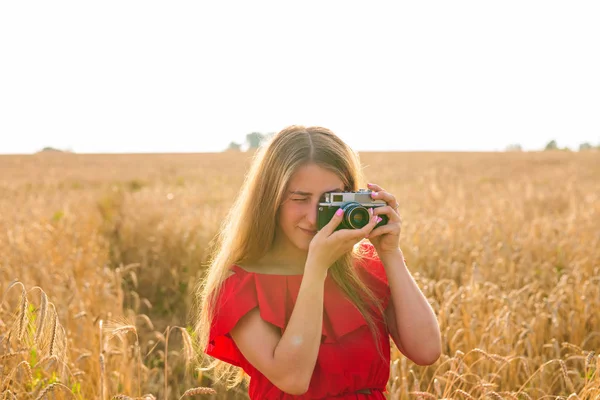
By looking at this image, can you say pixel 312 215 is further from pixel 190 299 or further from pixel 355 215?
pixel 190 299

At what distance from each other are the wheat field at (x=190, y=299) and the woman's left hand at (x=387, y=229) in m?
0.49

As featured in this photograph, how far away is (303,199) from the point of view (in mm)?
1741

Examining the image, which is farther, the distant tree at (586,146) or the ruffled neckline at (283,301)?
the distant tree at (586,146)

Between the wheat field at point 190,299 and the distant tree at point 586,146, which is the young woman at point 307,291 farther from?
the distant tree at point 586,146

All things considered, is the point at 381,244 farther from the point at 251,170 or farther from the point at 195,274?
the point at 195,274

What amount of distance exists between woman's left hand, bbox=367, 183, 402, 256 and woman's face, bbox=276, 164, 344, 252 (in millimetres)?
161

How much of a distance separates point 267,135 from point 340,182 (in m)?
0.42

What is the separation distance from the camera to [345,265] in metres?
1.89

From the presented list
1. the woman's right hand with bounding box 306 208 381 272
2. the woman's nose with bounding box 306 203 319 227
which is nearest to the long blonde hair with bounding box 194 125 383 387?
the woman's nose with bounding box 306 203 319 227

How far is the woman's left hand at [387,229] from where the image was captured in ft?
5.65

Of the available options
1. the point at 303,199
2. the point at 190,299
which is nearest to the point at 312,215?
the point at 303,199

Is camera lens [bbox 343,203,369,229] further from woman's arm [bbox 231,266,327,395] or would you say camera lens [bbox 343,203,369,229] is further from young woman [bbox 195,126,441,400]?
woman's arm [bbox 231,266,327,395]

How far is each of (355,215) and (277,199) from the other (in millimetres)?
263

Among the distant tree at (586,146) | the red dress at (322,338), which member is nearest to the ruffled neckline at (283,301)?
the red dress at (322,338)
